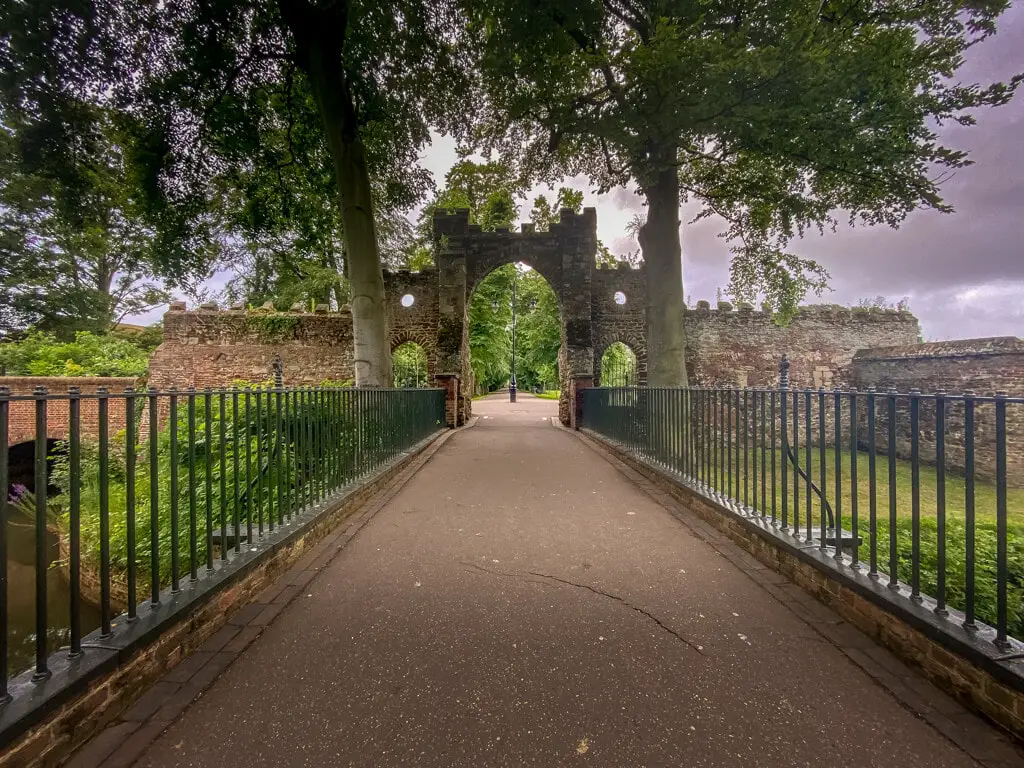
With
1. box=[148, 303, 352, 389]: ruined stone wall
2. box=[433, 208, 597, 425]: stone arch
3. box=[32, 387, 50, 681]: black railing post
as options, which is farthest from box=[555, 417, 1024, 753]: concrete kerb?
box=[148, 303, 352, 389]: ruined stone wall

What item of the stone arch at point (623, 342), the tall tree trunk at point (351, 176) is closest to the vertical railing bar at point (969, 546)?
the tall tree trunk at point (351, 176)

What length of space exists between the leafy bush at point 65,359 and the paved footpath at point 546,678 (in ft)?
58.8

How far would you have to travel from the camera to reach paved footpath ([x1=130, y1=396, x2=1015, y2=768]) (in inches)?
73.7

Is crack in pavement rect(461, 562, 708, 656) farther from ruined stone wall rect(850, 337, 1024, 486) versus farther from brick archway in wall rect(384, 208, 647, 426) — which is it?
brick archway in wall rect(384, 208, 647, 426)

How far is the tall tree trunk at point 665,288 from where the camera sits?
33.5 feet

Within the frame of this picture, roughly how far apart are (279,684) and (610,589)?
2.08m

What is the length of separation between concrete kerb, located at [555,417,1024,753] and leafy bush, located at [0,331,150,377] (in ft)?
63.9

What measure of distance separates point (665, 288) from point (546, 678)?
9.29 m

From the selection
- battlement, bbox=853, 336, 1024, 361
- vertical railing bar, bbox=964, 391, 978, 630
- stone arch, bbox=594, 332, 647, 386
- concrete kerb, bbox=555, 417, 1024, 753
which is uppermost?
stone arch, bbox=594, 332, 647, 386

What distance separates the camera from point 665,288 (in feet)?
33.8

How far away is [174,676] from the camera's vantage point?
7.55 feet

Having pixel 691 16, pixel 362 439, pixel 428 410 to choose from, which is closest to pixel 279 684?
pixel 362 439

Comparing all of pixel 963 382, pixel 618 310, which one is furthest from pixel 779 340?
pixel 963 382

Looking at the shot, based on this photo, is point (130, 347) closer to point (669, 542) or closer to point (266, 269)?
point (266, 269)
